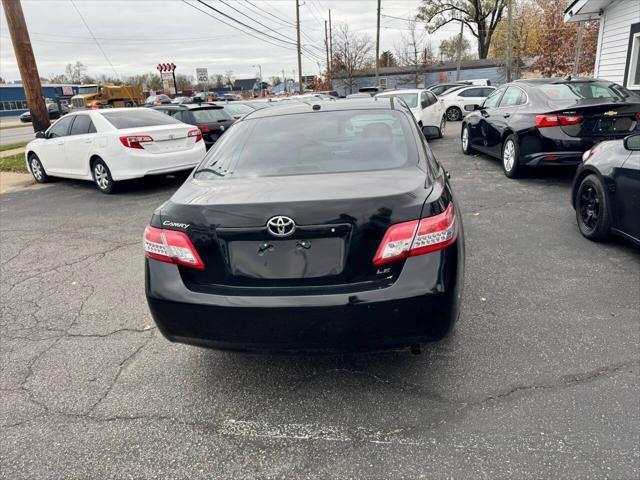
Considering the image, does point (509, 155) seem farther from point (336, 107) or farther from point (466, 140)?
point (336, 107)

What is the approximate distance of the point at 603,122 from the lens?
6.61 meters

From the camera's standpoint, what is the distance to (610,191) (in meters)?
4.55

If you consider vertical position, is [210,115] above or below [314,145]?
below

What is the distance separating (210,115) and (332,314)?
9876 millimetres

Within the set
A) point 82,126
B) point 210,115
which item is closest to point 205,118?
point 210,115

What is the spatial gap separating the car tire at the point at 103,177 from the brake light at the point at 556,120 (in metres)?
7.21

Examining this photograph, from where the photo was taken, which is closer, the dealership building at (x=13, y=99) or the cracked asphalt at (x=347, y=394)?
the cracked asphalt at (x=347, y=394)

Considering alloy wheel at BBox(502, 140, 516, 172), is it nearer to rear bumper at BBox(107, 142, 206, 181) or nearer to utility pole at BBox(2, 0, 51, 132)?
rear bumper at BBox(107, 142, 206, 181)

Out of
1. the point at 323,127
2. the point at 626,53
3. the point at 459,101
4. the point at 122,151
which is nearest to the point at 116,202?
the point at 122,151

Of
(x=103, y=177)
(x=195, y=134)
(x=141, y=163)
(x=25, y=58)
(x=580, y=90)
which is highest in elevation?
(x=25, y=58)

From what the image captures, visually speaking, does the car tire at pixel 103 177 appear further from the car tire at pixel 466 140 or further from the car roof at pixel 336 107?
the car tire at pixel 466 140

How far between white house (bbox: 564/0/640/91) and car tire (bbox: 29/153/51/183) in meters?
14.1

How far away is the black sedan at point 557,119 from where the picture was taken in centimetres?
661

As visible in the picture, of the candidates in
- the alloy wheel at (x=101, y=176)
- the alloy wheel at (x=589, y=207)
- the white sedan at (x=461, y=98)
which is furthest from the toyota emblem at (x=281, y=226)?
the white sedan at (x=461, y=98)
